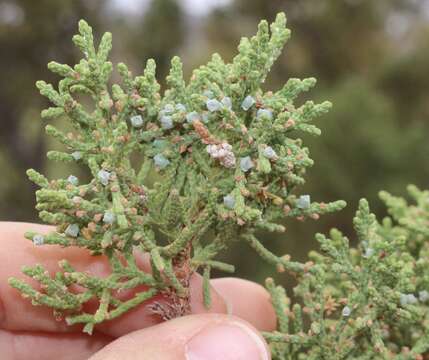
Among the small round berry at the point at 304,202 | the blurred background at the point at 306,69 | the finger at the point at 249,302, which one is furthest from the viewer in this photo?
the blurred background at the point at 306,69

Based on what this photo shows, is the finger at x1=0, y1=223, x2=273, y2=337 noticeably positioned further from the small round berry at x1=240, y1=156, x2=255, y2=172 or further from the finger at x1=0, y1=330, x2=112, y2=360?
the small round berry at x1=240, y1=156, x2=255, y2=172

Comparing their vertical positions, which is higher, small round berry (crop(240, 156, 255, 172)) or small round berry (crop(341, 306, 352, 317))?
small round berry (crop(240, 156, 255, 172))

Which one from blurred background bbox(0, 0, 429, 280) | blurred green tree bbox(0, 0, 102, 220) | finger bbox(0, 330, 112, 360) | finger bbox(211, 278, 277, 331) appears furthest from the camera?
blurred green tree bbox(0, 0, 102, 220)

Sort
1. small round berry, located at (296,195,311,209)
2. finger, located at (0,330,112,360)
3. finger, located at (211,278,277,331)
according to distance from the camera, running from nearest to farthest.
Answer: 1. small round berry, located at (296,195,311,209)
2. finger, located at (0,330,112,360)
3. finger, located at (211,278,277,331)

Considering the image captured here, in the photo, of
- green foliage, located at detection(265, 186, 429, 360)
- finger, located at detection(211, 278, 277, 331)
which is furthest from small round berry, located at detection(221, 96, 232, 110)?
finger, located at detection(211, 278, 277, 331)

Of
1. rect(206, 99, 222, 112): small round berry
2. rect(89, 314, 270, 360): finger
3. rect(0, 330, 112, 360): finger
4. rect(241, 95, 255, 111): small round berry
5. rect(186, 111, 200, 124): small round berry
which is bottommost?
rect(0, 330, 112, 360): finger

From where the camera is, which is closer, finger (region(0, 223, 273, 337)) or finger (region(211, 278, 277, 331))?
finger (region(0, 223, 273, 337))

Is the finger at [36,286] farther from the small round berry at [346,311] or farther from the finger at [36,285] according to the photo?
the small round berry at [346,311]

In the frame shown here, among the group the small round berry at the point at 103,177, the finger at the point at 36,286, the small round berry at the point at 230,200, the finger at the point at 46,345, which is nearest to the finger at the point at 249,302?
the finger at the point at 36,286
